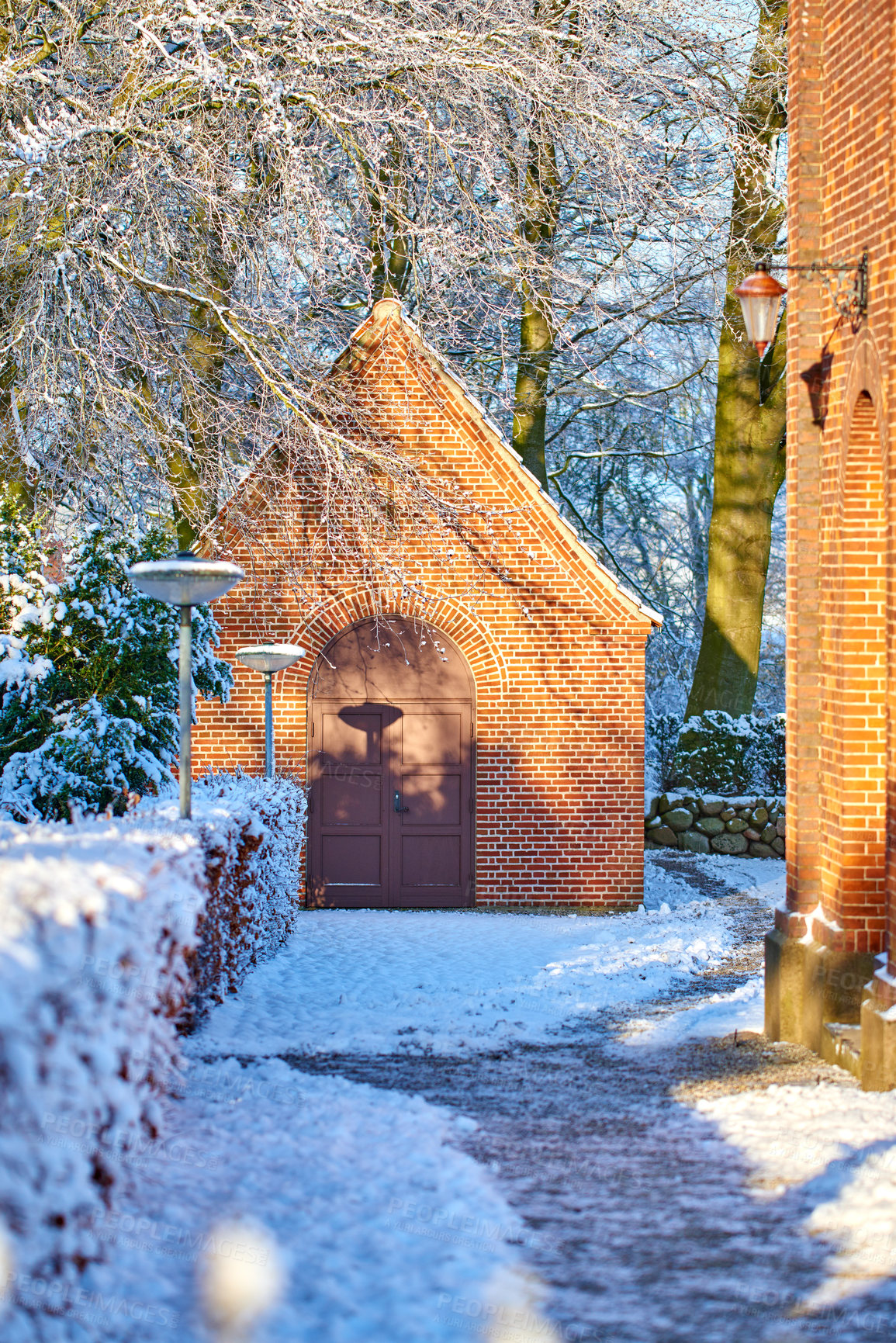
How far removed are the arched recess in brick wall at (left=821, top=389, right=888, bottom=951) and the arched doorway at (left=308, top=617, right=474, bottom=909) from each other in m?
6.36

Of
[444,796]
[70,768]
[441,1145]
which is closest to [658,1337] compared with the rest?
[441,1145]

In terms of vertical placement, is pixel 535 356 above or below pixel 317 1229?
above

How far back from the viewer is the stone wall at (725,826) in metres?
18.1

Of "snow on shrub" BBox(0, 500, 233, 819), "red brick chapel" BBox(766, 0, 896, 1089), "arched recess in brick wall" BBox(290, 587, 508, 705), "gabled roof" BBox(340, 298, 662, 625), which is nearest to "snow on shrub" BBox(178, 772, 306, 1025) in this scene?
"snow on shrub" BBox(0, 500, 233, 819)

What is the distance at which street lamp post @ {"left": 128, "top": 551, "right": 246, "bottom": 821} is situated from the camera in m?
7.64

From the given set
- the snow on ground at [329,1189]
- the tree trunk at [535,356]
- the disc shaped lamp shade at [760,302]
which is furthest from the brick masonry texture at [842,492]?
the tree trunk at [535,356]

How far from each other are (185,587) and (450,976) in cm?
432

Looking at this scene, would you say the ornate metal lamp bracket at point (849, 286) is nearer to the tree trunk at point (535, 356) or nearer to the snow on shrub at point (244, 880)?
the snow on shrub at point (244, 880)

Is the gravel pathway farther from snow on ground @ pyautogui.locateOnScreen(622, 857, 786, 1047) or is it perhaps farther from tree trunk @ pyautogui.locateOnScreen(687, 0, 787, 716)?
tree trunk @ pyautogui.locateOnScreen(687, 0, 787, 716)

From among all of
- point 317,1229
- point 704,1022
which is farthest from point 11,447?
point 317,1229

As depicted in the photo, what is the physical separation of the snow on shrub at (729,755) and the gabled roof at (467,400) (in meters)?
5.21

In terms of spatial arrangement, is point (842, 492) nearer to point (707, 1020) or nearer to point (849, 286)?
point (849, 286)

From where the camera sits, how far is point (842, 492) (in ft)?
25.5

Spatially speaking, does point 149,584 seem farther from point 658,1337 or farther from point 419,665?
point 419,665
